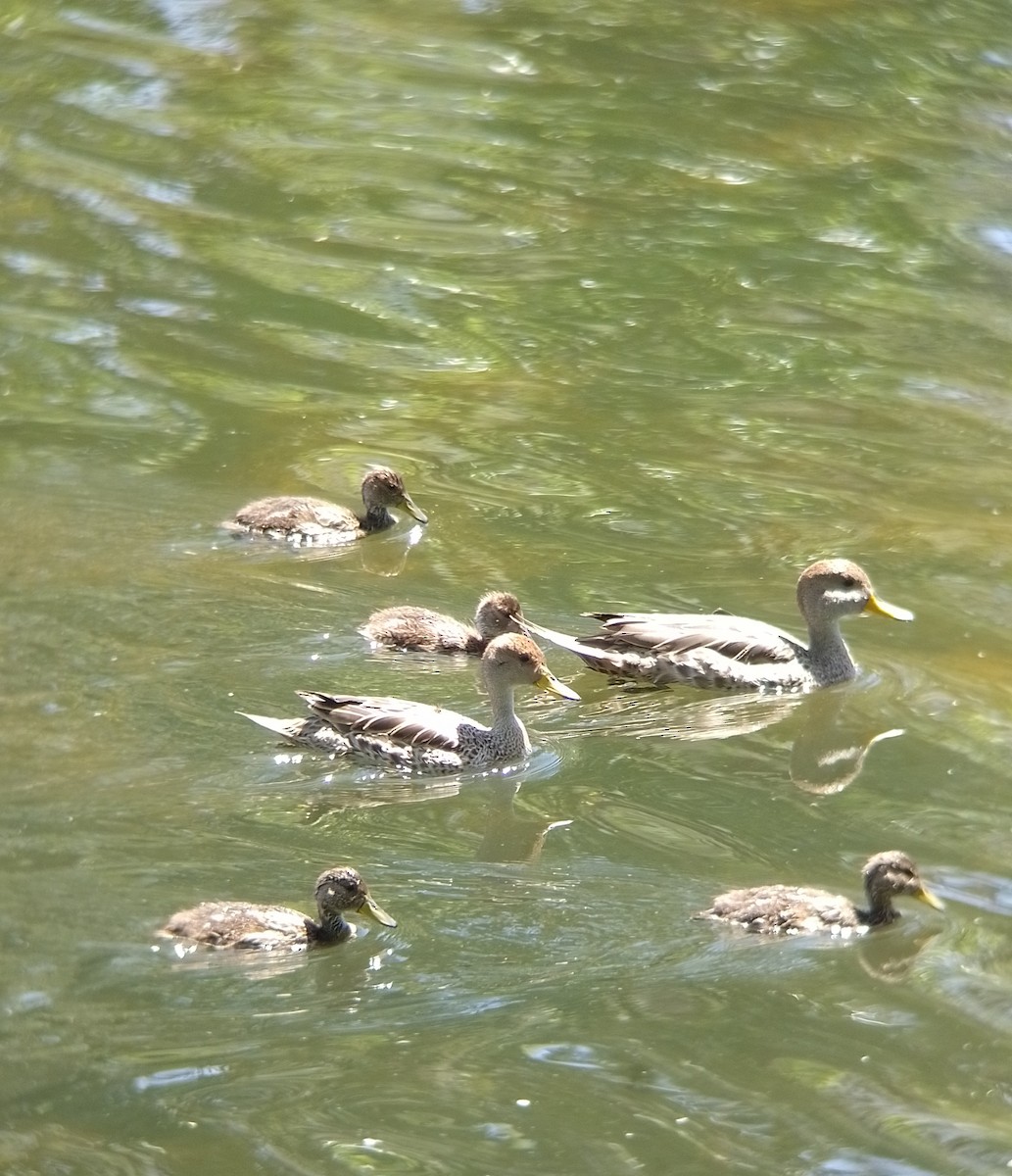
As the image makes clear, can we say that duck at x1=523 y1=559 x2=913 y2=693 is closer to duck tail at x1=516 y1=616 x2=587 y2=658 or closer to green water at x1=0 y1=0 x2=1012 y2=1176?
duck tail at x1=516 y1=616 x2=587 y2=658

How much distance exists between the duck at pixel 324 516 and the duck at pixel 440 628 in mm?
1138

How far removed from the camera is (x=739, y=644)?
34.0 ft

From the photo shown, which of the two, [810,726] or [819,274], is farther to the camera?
[819,274]

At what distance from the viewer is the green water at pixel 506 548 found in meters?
6.95

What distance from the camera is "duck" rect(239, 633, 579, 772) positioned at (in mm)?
9172

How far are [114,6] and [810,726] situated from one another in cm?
1367

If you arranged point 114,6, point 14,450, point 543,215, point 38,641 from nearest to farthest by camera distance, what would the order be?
point 38,641 → point 14,450 → point 543,215 → point 114,6

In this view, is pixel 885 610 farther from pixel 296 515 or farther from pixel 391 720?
pixel 296 515

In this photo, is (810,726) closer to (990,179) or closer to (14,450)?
(14,450)

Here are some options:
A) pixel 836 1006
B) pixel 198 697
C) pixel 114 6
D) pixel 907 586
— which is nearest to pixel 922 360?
pixel 907 586

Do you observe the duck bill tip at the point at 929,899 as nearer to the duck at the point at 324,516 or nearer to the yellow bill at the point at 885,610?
the yellow bill at the point at 885,610

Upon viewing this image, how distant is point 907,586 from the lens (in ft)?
37.3

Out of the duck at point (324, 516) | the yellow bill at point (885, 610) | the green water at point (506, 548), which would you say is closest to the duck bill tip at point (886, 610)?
the yellow bill at point (885, 610)

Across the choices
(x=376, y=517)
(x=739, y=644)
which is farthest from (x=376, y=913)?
(x=376, y=517)
